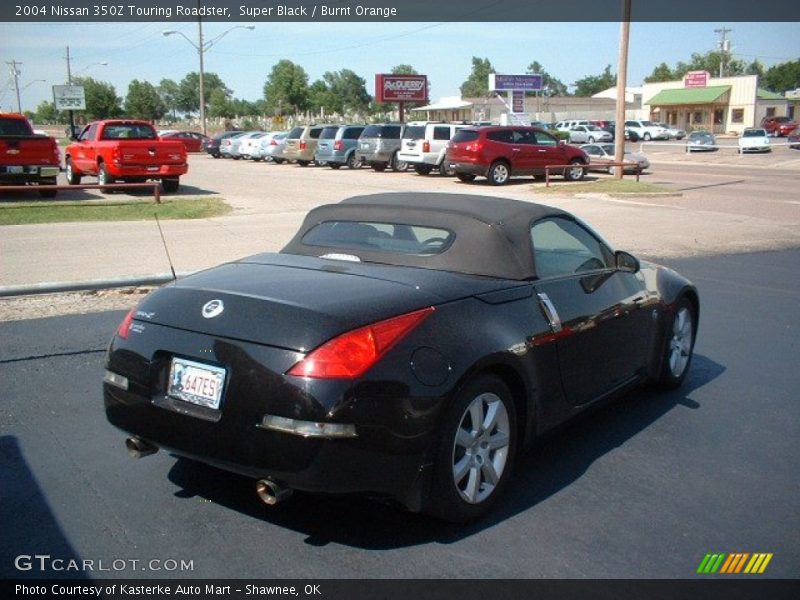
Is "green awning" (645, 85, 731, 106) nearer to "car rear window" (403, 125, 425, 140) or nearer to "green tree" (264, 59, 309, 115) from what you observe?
"green tree" (264, 59, 309, 115)

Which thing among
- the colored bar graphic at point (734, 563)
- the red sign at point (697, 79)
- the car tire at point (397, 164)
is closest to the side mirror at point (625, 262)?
the colored bar graphic at point (734, 563)

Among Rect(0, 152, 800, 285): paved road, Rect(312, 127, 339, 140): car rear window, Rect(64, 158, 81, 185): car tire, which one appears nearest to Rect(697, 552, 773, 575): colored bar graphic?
Rect(0, 152, 800, 285): paved road

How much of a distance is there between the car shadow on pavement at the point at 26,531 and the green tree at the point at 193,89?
105 metres

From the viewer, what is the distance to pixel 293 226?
15258mm

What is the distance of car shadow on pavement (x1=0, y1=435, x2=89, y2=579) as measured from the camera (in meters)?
3.36

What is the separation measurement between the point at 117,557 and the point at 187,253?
28.7ft

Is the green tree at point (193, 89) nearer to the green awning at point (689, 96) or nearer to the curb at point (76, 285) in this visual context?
the green awning at point (689, 96)

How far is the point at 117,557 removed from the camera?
3473 mm

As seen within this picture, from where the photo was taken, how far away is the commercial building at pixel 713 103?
84.5 meters

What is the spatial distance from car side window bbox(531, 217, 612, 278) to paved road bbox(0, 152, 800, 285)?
6211mm

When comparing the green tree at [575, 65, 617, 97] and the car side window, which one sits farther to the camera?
the green tree at [575, 65, 617, 97]

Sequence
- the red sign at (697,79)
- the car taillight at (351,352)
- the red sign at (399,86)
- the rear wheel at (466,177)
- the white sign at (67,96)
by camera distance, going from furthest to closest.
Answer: the red sign at (697,79), the red sign at (399,86), the white sign at (67,96), the rear wheel at (466,177), the car taillight at (351,352)

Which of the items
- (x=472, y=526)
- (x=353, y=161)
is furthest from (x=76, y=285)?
(x=353, y=161)
